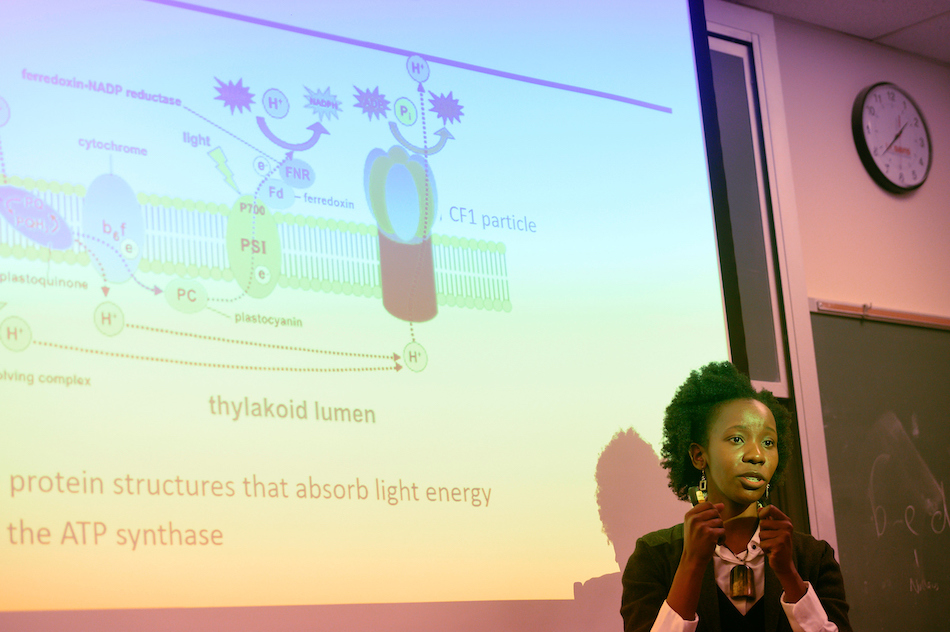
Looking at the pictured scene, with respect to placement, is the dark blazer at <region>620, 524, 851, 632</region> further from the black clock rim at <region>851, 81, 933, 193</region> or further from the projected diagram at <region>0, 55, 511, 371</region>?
the black clock rim at <region>851, 81, 933, 193</region>

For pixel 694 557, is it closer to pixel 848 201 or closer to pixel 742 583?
pixel 742 583

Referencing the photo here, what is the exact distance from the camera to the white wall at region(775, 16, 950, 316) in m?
3.10

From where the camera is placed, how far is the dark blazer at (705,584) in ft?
5.35

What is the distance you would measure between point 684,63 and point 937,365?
138 centimetres

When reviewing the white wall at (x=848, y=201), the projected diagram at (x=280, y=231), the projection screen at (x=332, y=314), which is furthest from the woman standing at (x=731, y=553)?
the white wall at (x=848, y=201)

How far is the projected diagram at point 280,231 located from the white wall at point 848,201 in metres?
1.43

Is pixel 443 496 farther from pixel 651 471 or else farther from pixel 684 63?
pixel 684 63

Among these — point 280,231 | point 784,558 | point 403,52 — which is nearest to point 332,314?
point 280,231

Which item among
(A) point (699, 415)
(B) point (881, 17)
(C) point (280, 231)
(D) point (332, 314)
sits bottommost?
(A) point (699, 415)

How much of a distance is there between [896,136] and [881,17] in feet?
1.30

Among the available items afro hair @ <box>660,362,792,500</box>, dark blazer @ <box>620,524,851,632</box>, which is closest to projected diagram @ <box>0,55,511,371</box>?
afro hair @ <box>660,362,792,500</box>

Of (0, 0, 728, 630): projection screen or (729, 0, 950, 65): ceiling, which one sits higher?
(729, 0, 950, 65): ceiling

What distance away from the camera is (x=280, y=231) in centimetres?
189

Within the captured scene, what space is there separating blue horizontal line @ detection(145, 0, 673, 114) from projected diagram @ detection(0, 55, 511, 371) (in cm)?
6
